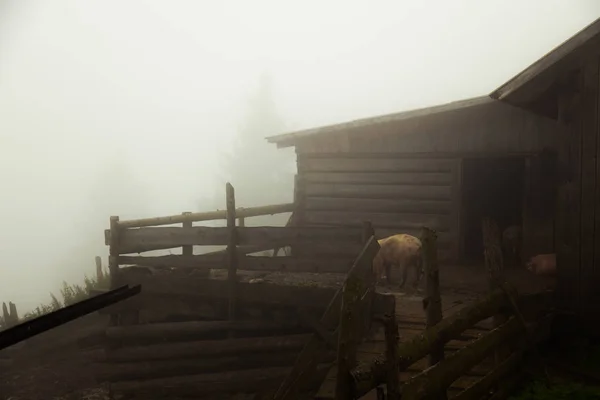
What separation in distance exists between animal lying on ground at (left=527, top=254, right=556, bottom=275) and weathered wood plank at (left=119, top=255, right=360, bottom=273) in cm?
439

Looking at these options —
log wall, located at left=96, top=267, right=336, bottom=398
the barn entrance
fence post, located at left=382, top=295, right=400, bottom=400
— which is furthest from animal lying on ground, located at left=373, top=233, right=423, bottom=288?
fence post, located at left=382, top=295, right=400, bottom=400

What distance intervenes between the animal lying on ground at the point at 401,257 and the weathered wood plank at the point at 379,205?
2848 millimetres

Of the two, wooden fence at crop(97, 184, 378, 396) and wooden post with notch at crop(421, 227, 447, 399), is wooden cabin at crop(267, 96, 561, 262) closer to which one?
wooden fence at crop(97, 184, 378, 396)

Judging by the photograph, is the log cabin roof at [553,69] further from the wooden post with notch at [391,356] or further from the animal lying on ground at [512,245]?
the animal lying on ground at [512,245]

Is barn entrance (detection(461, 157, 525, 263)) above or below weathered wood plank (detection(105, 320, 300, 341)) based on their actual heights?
above

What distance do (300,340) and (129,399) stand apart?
3.10 meters

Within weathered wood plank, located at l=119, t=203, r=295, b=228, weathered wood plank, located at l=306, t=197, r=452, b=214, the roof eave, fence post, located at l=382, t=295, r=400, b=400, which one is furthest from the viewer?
weathered wood plank, located at l=306, t=197, r=452, b=214

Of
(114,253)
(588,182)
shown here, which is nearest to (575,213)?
(588,182)

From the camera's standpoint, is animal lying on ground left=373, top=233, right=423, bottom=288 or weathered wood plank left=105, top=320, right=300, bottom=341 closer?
weathered wood plank left=105, top=320, right=300, bottom=341

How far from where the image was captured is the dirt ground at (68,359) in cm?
928

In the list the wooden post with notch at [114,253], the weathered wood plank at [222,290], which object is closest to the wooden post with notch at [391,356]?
the weathered wood plank at [222,290]

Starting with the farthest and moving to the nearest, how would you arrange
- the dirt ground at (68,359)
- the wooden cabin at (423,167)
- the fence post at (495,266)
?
1. the wooden cabin at (423,167)
2. the dirt ground at (68,359)
3. the fence post at (495,266)

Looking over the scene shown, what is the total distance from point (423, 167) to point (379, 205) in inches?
59.8

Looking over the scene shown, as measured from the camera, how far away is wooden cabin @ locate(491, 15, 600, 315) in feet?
21.3
